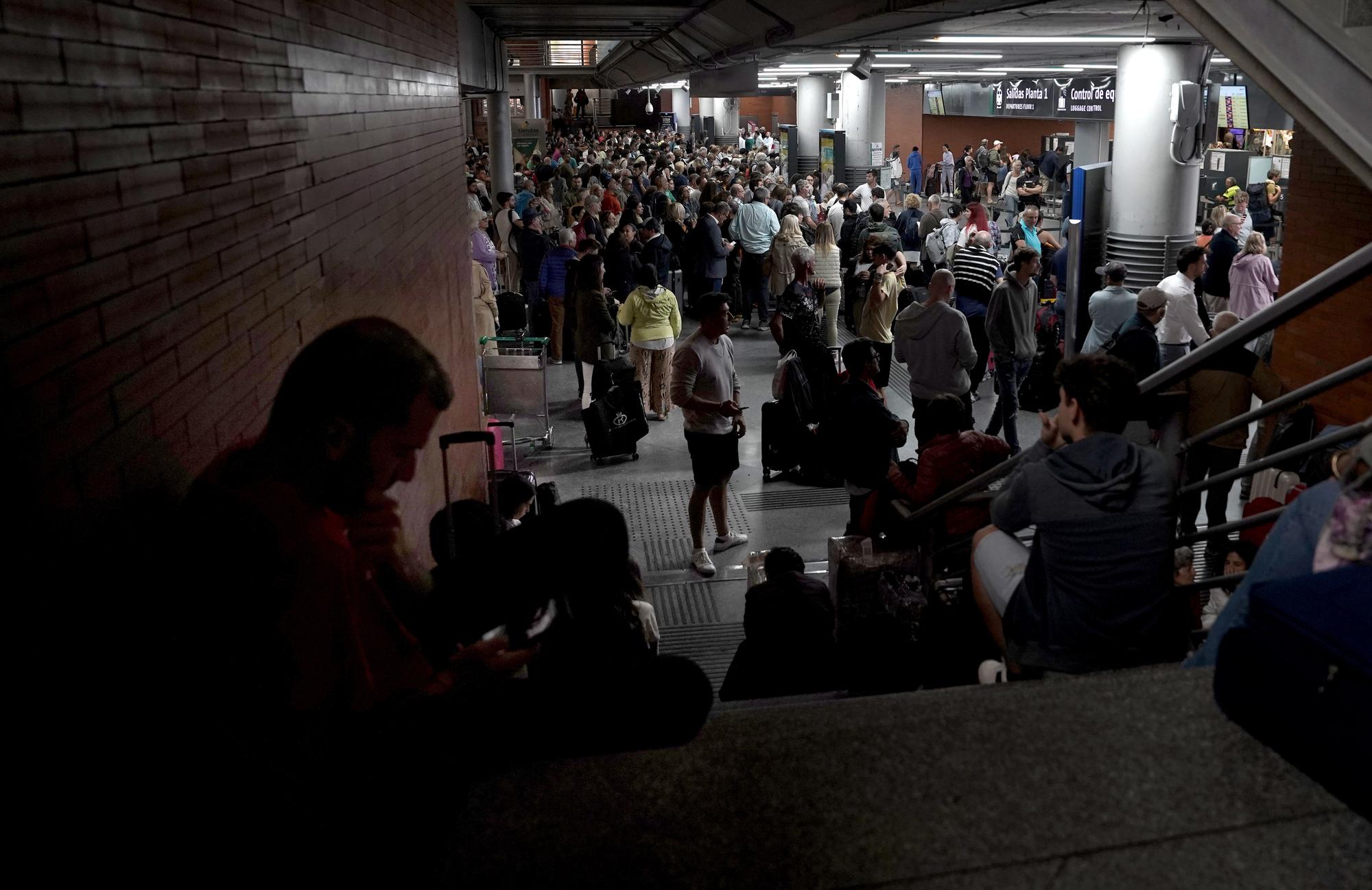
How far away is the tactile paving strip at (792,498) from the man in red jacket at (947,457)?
2.93 meters

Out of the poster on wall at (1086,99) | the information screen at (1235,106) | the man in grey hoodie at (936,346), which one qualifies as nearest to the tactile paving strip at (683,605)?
the man in grey hoodie at (936,346)

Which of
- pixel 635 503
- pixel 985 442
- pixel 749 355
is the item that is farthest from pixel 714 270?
pixel 985 442

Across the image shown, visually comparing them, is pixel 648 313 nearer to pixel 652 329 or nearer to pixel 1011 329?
pixel 652 329

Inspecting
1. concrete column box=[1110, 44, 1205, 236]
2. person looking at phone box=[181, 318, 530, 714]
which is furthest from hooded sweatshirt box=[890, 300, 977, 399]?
person looking at phone box=[181, 318, 530, 714]

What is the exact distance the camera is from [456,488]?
699 cm

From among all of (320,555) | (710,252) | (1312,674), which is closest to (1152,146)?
(710,252)

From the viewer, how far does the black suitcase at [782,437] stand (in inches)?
348

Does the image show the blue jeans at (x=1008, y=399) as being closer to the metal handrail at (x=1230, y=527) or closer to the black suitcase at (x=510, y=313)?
the black suitcase at (x=510, y=313)

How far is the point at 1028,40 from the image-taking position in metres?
13.1

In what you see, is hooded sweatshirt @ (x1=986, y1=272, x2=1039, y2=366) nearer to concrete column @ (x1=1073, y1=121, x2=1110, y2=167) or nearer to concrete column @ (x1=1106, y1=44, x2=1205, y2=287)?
concrete column @ (x1=1106, y1=44, x2=1205, y2=287)

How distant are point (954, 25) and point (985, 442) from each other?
20.0 feet

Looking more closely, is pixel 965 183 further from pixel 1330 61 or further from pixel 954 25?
pixel 1330 61

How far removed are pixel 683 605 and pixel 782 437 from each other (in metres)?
2.27

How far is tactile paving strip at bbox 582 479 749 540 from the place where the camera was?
27.1 ft
